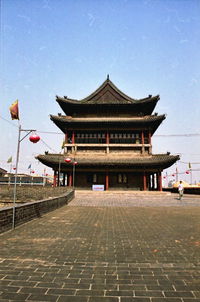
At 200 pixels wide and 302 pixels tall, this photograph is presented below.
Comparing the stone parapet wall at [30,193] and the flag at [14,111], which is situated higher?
the flag at [14,111]

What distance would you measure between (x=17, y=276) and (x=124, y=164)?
721 inches

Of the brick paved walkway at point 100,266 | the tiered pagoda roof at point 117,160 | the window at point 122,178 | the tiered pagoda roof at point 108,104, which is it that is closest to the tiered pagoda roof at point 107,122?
the tiered pagoda roof at point 108,104

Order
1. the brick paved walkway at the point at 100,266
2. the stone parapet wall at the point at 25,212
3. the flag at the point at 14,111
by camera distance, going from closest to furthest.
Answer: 1. the brick paved walkway at the point at 100,266
2. the stone parapet wall at the point at 25,212
3. the flag at the point at 14,111

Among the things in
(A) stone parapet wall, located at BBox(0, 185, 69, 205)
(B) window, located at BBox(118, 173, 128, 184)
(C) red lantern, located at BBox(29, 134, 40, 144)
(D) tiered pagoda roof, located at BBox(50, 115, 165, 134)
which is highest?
(D) tiered pagoda roof, located at BBox(50, 115, 165, 134)

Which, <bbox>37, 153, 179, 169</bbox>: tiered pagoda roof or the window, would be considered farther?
the window

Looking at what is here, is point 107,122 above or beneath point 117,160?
above

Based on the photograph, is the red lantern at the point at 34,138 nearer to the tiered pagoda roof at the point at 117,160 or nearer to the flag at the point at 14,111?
the flag at the point at 14,111

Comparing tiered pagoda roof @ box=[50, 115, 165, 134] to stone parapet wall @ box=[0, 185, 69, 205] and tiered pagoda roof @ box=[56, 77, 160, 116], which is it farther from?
stone parapet wall @ box=[0, 185, 69, 205]

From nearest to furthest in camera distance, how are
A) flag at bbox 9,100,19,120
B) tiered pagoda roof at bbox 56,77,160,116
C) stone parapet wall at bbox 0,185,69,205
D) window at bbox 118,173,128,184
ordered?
1. flag at bbox 9,100,19,120
2. stone parapet wall at bbox 0,185,69,205
3. window at bbox 118,173,128,184
4. tiered pagoda roof at bbox 56,77,160,116

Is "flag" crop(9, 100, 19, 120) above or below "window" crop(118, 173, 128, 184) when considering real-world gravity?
above

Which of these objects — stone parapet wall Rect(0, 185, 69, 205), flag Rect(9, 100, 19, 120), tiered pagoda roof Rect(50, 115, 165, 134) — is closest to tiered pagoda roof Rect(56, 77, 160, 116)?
tiered pagoda roof Rect(50, 115, 165, 134)

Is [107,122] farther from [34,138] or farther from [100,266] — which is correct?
[100,266]

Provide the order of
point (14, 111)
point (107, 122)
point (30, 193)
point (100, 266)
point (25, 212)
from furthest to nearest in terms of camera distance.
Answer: point (107, 122), point (30, 193), point (25, 212), point (14, 111), point (100, 266)

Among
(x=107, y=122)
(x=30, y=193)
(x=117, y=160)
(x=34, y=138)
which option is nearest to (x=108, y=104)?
(x=107, y=122)
